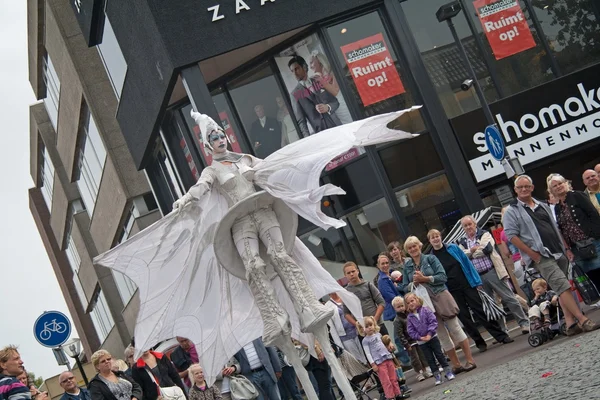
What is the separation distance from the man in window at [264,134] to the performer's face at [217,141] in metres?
13.8

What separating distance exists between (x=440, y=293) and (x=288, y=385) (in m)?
2.56

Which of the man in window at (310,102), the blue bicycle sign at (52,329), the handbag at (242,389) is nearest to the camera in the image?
the handbag at (242,389)

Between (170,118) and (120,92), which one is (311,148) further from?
(120,92)

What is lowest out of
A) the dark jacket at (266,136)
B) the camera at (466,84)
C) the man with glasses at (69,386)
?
the man with glasses at (69,386)

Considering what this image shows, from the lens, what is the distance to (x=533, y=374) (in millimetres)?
9844

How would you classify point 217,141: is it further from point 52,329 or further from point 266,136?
point 266,136

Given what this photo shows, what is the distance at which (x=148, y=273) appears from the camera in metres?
10.6

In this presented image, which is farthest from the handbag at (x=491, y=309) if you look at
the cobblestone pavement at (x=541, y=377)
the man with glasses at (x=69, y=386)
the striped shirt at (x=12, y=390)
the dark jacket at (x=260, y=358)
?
the striped shirt at (x=12, y=390)

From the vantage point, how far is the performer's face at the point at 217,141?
35.9 ft

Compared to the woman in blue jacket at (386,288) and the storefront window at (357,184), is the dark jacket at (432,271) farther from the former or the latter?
the storefront window at (357,184)

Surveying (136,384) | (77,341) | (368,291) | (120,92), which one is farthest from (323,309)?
(120,92)

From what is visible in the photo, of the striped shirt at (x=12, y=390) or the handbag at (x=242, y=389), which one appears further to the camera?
the handbag at (x=242, y=389)

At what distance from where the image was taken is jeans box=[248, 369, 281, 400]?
13734 mm

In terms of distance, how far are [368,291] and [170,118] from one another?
42.3 feet
